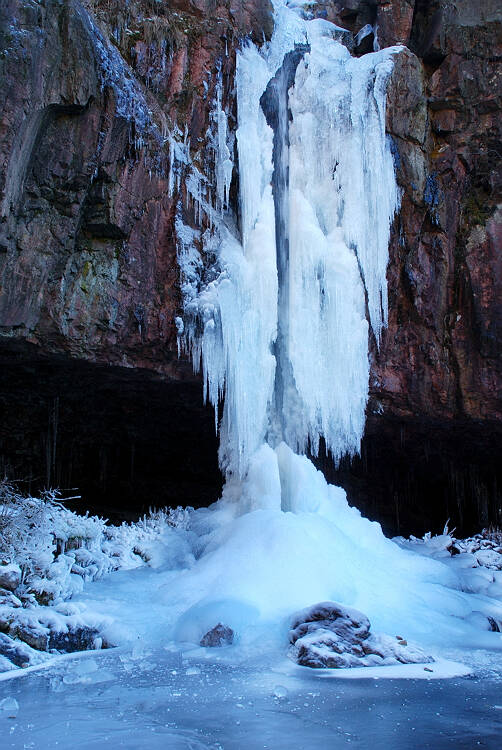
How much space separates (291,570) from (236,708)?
12.1 ft

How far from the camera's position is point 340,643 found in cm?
594

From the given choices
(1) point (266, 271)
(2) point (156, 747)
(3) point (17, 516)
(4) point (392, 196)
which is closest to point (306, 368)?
(1) point (266, 271)

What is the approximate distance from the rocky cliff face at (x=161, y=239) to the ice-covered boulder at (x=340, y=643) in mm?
5943

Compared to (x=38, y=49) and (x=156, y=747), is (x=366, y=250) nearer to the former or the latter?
(x=38, y=49)

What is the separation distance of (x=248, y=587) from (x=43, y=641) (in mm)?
2483

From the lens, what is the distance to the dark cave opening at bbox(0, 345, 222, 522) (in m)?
11.6

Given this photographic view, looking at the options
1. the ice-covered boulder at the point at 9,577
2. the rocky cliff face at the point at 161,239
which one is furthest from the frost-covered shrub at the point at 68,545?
the rocky cliff face at the point at 161,239

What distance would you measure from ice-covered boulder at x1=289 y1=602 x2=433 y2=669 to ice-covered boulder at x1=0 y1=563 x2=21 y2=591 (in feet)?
Answer: 10.3

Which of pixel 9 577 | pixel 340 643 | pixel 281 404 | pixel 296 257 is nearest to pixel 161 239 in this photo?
pixel 296 257

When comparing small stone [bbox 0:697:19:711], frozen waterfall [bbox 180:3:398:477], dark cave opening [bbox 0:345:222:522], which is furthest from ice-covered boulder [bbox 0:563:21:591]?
frozen waterfall [bbox 180:3:398:477]

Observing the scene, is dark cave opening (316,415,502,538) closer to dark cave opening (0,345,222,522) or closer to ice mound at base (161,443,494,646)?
dark cave opening (0,345,222,522)

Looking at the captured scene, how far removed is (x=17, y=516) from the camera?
8312mm

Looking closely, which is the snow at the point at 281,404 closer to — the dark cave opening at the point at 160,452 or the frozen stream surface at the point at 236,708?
the frozen stream surface at the point at 236,708

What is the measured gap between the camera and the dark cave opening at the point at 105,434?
458 inches
